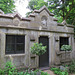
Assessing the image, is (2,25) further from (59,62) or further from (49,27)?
(59,62)

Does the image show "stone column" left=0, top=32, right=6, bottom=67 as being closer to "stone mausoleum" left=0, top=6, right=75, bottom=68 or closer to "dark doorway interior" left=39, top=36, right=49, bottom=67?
"stone mausoleum" left=0, top=6, right=75, bottom=68

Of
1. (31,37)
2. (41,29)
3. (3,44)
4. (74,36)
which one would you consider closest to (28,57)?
(31,37)

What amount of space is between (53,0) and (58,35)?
17.1 feet

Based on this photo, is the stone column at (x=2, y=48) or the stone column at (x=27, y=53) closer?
the stone column at (x=2, y=48)

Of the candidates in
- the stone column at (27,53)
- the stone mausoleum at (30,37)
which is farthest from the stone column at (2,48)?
the stone column at (27,53)

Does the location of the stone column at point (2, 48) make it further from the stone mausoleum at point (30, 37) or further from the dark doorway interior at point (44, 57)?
the dark doorway interior at point (44, 57)

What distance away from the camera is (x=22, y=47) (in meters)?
6.40

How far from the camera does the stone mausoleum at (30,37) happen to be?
18.8 feet

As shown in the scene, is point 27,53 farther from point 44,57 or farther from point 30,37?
point 44,57

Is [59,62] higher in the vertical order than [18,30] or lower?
lower

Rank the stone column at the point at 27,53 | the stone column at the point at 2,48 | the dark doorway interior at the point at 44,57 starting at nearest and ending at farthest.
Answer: the stone column at the point at 2,48 < the stone column at the point at 27,53 < the dark doorway interior at the point at 44,57

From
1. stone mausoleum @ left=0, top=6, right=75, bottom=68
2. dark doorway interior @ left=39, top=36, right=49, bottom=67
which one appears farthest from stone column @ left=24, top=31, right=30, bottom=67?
dark doorway interior @ left=39, top=36, right=49, bottom=67

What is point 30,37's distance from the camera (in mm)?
6457

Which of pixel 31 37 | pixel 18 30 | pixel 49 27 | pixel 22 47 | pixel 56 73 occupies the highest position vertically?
pixel 49 27
